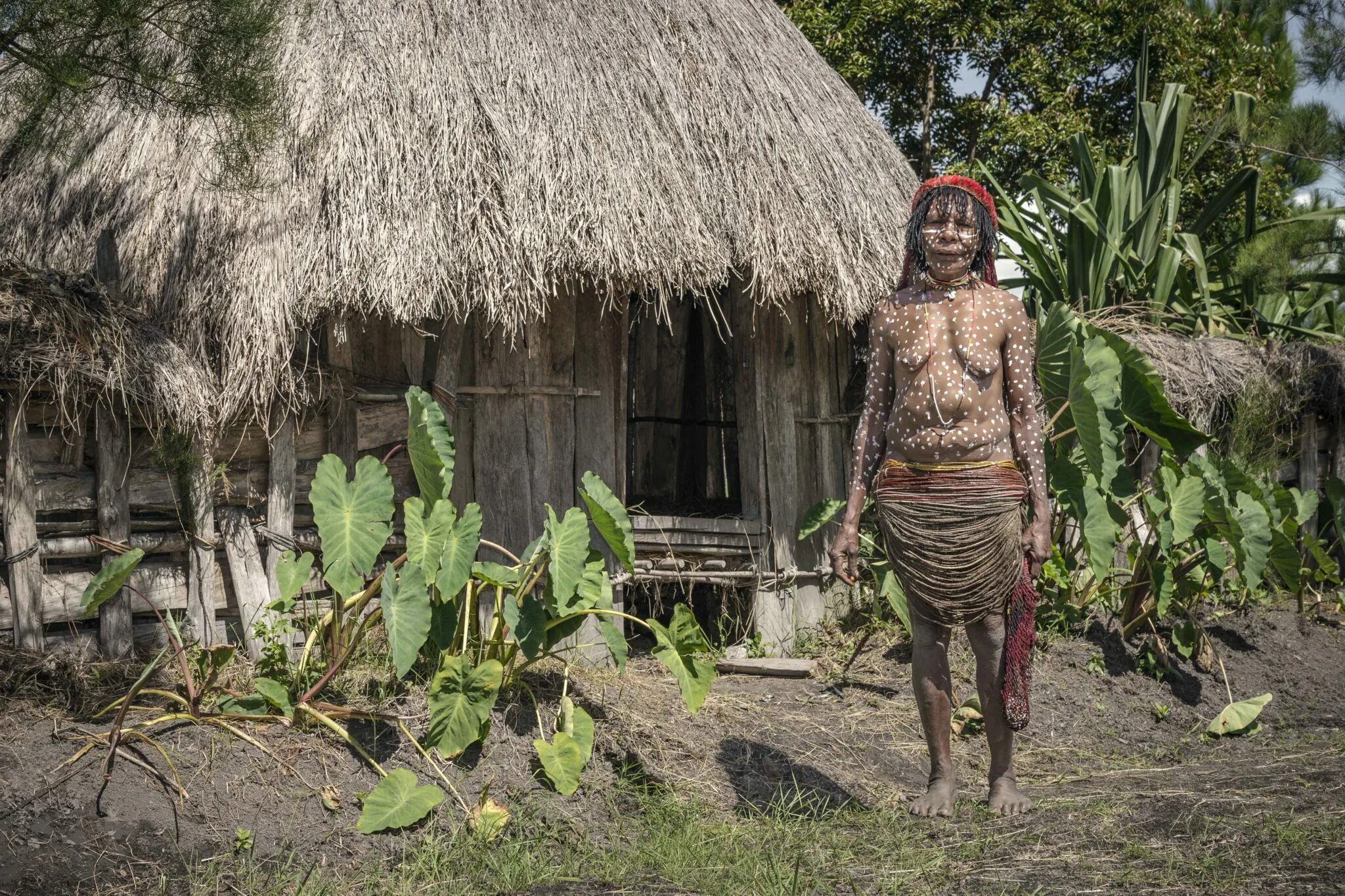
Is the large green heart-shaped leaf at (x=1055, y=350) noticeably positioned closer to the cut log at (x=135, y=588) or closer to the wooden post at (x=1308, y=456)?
the cut log at (x=135, y=588)

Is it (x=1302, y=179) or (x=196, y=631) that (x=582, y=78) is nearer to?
(x=196, y=631)

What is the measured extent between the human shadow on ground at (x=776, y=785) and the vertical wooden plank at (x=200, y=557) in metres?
2.05

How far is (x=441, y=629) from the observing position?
4.09 metres

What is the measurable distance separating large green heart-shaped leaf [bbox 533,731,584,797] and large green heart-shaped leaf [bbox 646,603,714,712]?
43 cm

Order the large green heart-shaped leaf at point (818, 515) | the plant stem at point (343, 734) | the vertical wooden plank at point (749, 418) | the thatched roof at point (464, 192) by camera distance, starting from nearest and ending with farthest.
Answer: the plant stem at point (343, 734)
the thatched roof at point (464, 192)
the large green heart-shaped leaf at point (818, 515)
the vertical wooden plank at point (749, 418)

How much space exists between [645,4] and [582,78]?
101 cm

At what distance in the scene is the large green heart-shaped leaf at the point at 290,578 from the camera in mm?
4148

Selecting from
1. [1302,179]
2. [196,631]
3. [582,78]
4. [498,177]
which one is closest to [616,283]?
[498,177]

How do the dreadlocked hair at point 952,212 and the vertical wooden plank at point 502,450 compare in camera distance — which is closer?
the dreadlocked hair at point 952,212

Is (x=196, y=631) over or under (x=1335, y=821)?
over

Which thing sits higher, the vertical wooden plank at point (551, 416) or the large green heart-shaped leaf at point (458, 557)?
the vertical wooden plank at point (551, 416)

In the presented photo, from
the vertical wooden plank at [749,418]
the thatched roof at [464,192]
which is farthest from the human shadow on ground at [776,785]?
the thatched roof at [464,192]

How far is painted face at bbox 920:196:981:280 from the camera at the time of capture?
3654 millimetres

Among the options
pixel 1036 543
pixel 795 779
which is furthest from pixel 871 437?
pixel 795 779
